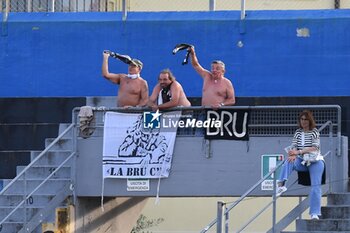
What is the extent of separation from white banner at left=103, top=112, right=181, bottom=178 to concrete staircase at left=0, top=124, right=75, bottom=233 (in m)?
0.61

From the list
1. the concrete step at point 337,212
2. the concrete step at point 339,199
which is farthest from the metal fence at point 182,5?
the concrete step at point 337,212

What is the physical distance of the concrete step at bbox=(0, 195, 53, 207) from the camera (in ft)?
52.0

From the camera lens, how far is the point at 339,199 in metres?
14.0

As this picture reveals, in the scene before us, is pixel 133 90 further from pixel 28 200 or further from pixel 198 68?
pixel 28 200

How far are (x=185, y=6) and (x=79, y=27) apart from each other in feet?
9.12

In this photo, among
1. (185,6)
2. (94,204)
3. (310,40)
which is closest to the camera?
(94,204)

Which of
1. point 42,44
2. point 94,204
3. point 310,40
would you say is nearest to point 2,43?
point 42,44

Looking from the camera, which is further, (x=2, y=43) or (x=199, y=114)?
(x=2, y=43)

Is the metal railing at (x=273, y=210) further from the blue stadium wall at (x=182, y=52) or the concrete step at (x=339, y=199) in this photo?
the blue stadium wall at (x=182, y=52)

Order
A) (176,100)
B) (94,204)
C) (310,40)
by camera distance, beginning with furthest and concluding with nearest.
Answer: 1. (310,40)
2. (94,204)
3. (176,100)

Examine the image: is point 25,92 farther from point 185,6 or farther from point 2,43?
point 185,6

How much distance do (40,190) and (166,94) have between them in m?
2.47

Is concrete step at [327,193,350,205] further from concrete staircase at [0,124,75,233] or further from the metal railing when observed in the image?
concrete staircase at [0,124,75,233]

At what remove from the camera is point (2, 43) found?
19.1 m
